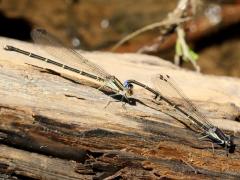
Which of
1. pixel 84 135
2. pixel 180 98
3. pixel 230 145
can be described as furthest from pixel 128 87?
pixel 230 145

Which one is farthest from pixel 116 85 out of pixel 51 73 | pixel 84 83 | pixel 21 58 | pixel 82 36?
pixel 82 36

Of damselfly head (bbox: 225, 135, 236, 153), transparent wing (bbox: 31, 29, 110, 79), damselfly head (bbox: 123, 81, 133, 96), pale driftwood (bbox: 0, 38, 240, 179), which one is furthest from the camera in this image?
transparent wing (bbox: 31, 29, 110, 79)

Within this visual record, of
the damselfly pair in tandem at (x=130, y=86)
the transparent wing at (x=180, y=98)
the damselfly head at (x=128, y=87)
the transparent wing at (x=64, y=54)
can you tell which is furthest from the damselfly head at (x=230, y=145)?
the transparent wing at (x=64, y=54)

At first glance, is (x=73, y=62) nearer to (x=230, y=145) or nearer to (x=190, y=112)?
(x=190, y=112)

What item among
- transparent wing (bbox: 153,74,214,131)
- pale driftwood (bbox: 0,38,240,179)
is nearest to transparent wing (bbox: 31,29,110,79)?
pale driftwood (bbox: 0,38,240,179)

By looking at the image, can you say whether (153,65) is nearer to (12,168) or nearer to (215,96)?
(215,96)

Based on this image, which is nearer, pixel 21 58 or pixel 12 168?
pixel 12 168

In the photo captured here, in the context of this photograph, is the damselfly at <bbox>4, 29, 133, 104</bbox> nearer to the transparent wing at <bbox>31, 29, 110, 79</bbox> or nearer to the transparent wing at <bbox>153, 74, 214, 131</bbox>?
the transparent wing at <bbox>31, 29, 110, 79</bbox>

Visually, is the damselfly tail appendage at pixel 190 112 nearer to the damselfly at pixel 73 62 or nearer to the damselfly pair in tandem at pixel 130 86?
the damselfly pair in tandem at pixel 130 86
